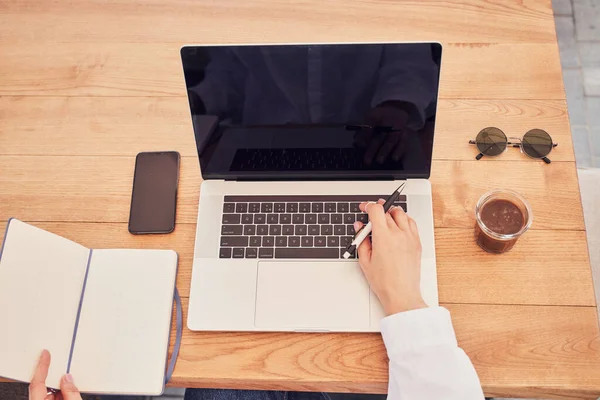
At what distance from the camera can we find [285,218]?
0.99 meters

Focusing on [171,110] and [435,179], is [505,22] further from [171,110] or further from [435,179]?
[171,110]

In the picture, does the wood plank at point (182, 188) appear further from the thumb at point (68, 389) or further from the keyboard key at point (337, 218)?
the thumb at point (68, 389)

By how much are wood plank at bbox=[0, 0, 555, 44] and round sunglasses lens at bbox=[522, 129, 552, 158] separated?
23 centimetres

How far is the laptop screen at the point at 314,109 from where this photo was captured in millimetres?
822

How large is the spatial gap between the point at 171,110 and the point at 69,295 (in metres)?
0.43

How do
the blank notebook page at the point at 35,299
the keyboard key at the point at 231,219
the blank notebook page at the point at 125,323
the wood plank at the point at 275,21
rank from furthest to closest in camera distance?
the wood plank at the point at 275,21, the keyboard key at the point at 231,219, the blank notebook page at the point at 125,323, the blank notebook page at the point at 35,299

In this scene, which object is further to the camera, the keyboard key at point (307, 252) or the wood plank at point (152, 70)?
the wood plank at point (152, 70)

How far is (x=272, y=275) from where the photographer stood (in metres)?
0.95

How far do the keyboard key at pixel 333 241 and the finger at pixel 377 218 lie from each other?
0.07 m

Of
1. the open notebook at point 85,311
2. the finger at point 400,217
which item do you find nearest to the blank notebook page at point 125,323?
the open notebook at point 85,311

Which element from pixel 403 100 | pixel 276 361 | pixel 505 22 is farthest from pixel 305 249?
pixel 505 22

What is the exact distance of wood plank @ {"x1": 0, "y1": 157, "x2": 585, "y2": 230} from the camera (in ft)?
3.26

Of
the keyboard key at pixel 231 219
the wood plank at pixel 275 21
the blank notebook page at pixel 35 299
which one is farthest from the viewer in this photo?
the wood plank at pixel 275 21

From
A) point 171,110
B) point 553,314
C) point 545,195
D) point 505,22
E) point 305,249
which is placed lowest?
point 553,314
